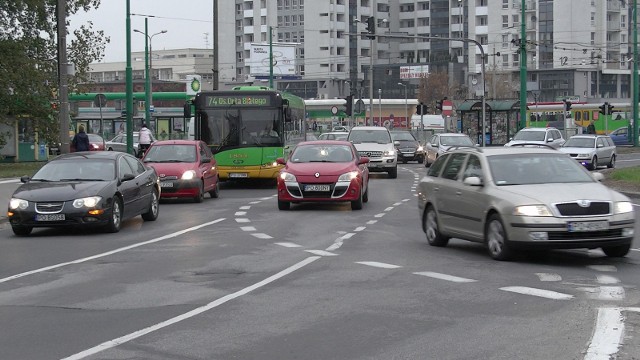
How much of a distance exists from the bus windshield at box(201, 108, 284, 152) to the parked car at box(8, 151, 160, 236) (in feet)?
36.0

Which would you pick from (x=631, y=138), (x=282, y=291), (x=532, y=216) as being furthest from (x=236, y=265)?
(x=631, y=138)

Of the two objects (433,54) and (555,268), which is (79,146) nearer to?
(555,268)

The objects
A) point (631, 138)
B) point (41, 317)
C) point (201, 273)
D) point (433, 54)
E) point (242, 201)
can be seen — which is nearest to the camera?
point (41, 317)

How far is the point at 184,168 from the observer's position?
25.5 metres

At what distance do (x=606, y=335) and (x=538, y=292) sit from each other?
235 cm

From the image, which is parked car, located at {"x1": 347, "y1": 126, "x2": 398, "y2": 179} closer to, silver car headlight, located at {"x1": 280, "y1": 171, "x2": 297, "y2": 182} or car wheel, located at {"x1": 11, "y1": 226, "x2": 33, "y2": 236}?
silver car headlight, located at {"x1": 280, "y1": 171, "x2": 297, "y2": 182}

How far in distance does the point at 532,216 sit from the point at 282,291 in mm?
3678

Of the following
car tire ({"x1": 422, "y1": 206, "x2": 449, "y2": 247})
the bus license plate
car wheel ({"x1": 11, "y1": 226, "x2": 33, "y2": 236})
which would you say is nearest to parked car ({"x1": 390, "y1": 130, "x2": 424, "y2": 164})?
the bus license plate

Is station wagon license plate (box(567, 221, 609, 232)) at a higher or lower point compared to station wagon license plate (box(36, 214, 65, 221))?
higher

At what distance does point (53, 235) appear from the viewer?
1839 cm

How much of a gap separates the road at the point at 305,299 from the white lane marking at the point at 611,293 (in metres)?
0.02

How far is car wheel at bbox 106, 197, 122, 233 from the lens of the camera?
1817 cm

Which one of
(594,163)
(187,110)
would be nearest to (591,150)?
(594,163)

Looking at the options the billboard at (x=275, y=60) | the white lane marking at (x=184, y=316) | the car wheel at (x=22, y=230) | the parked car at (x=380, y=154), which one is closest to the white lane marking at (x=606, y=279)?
the white lane marking at (x=184, y=316)
